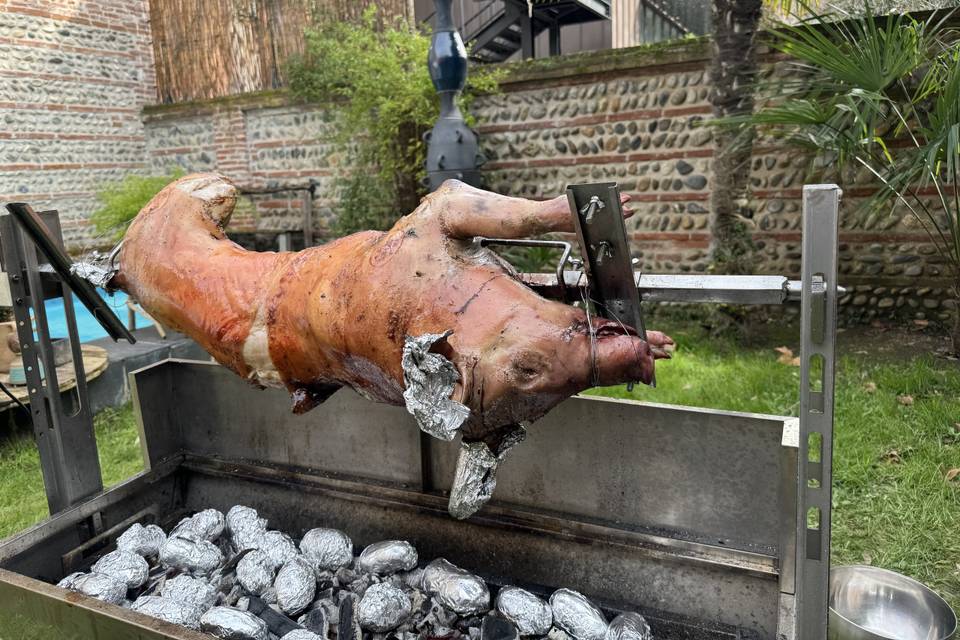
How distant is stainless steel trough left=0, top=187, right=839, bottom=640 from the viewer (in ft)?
4.84

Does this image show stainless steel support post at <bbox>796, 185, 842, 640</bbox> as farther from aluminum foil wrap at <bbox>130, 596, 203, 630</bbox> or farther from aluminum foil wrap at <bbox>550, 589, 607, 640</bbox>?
aluminum foil wrap at <bbox>130, 596, 203, 630</bbox>

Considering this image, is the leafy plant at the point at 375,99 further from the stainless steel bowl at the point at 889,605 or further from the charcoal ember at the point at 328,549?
the stainless steel bowl at the point at 889,605

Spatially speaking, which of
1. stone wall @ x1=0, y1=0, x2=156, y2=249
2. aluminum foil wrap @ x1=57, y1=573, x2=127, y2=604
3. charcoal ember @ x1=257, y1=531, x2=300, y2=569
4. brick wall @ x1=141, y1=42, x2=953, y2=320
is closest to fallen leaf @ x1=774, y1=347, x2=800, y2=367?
brick wall @ x1=141, y1=42, x2=953, y2=320

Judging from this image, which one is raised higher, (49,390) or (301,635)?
(49,390)

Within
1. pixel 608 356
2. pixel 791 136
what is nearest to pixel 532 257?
pixel 791 136

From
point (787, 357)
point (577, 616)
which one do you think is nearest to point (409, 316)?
point (577, 616)

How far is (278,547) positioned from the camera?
2.25 meters

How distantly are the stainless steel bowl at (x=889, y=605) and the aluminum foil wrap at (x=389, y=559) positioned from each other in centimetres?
135

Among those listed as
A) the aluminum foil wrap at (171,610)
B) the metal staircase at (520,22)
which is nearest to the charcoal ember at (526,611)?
the aluminum foil wrap at (171,610)

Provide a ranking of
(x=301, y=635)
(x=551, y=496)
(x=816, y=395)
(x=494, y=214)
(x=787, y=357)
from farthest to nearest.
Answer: (x=787, y=357) → (x=551, y=496) → (x=301, y=635) → (x=494, y=214) → (x=816, y=395)

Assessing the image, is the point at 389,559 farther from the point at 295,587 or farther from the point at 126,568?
the point at 126,568

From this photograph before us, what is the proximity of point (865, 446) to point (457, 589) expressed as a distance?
2409 millimetres

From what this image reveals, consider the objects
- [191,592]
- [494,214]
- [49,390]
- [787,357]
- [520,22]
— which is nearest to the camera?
[494,214]

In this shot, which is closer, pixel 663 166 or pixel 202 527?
pixel 202 527
